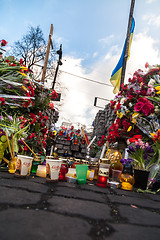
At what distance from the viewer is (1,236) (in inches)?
21.0

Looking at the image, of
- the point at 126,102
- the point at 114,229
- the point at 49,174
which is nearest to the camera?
the point at 114,229

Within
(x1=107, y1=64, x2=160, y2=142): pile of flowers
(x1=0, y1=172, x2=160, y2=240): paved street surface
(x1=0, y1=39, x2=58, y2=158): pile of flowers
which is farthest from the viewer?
(x1=107, y1=64, x2=160, y2=142): pile of flowers

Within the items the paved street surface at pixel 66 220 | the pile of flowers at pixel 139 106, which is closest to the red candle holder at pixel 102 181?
the paved street surface at pixel 66 220

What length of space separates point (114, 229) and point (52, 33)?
20.4ft

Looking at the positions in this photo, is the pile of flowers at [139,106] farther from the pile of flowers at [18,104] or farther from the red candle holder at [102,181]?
the pile of flowers at [18,104]

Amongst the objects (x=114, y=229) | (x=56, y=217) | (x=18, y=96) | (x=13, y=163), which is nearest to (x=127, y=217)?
(x=114, y=229)

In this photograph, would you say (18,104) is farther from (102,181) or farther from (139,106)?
(139,106)

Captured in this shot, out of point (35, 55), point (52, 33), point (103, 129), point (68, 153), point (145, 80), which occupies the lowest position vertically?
point (68, 153)

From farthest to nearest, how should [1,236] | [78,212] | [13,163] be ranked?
[13,163]
[78,212]
[1,236]

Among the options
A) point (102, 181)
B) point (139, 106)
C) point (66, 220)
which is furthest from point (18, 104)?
point (66, 220)

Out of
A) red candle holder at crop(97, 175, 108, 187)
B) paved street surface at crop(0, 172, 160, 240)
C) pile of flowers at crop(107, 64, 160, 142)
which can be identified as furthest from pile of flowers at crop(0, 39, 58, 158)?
pile of flowers at crop(107, 64, 160, 142)

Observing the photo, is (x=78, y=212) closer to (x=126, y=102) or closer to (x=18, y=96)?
(x=18, y=96)

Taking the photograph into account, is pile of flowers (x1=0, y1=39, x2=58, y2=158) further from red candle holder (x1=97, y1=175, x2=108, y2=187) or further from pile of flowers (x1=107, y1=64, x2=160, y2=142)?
pile of flowers (x1=107, y1=64, x2=160, y2=142)

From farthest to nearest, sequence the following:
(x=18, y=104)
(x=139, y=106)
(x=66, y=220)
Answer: (x=18, y=104), (x=139, y=106), (x=66, y=220)
